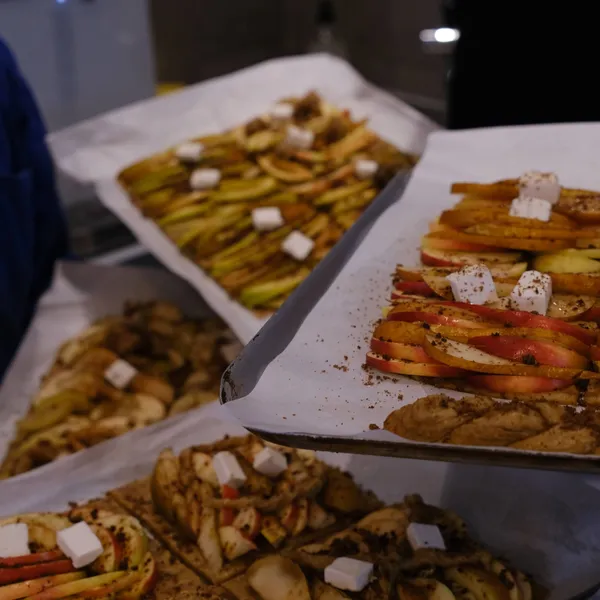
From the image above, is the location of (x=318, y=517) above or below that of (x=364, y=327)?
below

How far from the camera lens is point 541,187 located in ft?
5.00

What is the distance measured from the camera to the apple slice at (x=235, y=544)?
1.41 metres

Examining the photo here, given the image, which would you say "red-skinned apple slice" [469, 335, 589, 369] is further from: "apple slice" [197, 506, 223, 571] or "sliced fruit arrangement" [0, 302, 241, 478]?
"sliced fruit arrangement" [0, 302, 241, 478]

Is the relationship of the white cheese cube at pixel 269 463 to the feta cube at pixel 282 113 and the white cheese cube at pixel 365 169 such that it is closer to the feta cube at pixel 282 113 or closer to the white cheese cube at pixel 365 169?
the white cheese cube at pixel 365 169

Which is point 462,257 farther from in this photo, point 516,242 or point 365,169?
point 365,169

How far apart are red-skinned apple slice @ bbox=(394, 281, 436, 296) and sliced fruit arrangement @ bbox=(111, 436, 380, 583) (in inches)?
16.2

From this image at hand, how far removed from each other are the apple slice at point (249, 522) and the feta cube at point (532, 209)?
74cm

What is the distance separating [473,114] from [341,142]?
46 centimetres

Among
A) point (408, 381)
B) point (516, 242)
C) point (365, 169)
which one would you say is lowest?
point (365, 169)

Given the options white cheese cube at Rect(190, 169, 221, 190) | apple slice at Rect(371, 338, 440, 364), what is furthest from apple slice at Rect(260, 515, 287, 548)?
white cheese cube at Rect(190, 169, 221, 190)

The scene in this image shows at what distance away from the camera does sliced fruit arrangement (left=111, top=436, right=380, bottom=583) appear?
143 centimetres

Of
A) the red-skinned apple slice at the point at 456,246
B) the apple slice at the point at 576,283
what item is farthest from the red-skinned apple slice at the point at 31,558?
the apple slice at the point at 576,283

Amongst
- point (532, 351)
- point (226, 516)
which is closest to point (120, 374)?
point (226, 516)

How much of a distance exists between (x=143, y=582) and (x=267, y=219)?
1.24 meters
